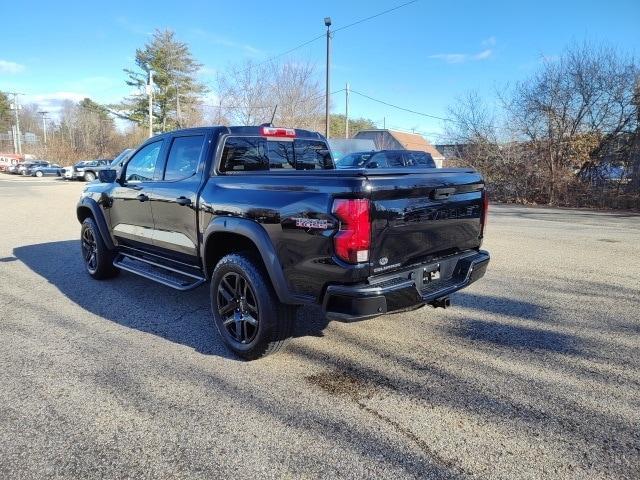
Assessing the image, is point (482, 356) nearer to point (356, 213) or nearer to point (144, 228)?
point (356, 213)

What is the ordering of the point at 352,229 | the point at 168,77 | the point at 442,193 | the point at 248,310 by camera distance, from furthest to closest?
the point at 168,77 → the point at 248,310 → the point at 442,193 → the point at 352,229

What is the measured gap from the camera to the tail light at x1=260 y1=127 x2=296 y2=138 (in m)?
4.47

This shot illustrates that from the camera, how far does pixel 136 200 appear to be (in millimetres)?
5129

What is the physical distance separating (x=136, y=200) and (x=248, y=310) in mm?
2243

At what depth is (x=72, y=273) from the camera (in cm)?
665

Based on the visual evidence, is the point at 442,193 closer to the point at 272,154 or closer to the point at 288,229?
the point at 288,229

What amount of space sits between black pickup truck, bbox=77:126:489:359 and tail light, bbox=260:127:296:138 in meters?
0.01

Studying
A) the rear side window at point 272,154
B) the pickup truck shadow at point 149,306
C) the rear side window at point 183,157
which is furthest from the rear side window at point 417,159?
the rear side window at point 183,157

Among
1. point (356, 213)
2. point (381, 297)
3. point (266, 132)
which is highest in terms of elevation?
point (266, 132)

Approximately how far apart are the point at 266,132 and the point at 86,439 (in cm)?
293

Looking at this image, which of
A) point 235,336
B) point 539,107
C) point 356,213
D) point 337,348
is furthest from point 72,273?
point 539,107

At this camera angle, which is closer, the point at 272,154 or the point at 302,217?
the point at 302,217

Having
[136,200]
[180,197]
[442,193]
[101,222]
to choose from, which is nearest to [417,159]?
[101,222]

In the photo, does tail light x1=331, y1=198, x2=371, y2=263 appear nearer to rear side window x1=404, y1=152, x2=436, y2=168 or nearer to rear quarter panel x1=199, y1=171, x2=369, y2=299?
rear quarter panel x1=199, y1=171, x2=369, y2=299
